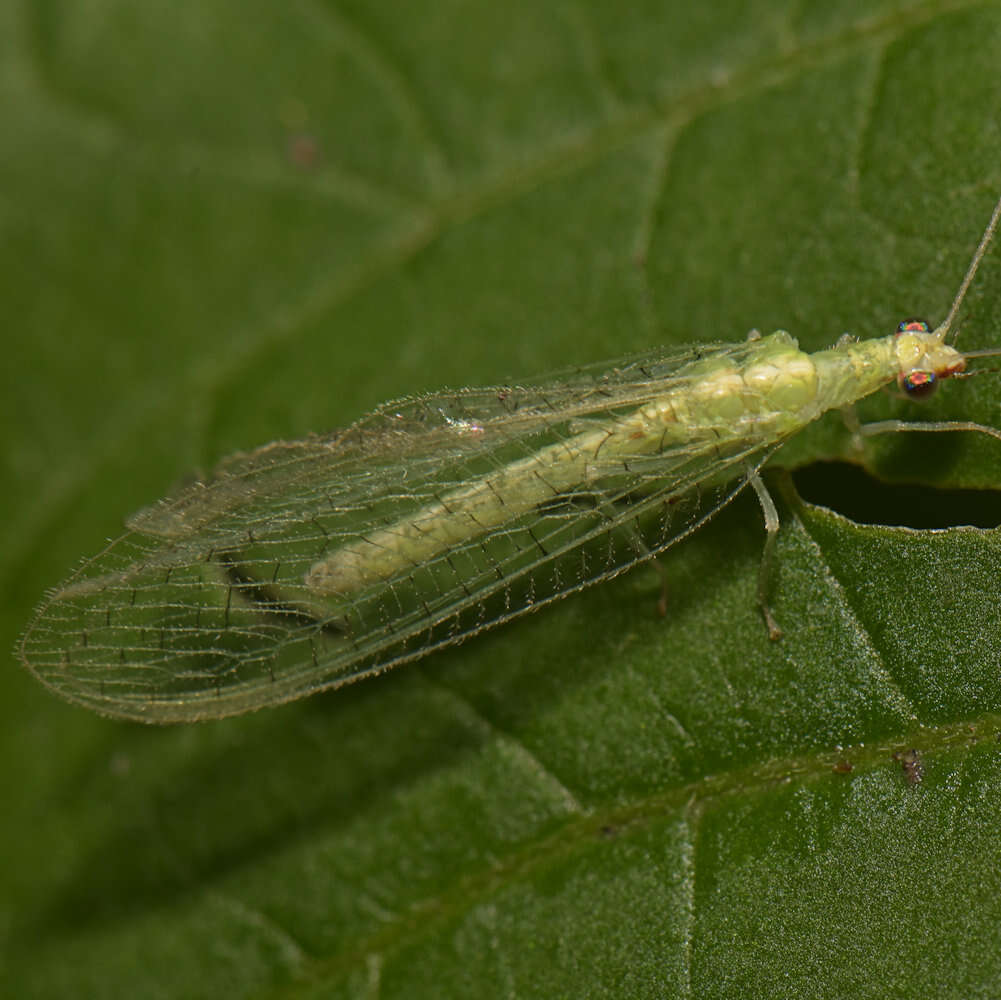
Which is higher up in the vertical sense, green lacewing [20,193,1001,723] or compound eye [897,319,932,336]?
compound eye [897,319,932,336]

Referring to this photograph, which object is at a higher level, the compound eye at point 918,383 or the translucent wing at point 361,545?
the compound eye at point 918,383

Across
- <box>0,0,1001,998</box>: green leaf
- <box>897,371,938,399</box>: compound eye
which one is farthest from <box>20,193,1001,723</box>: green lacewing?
<box>897,371,938,399</box>: compound eye

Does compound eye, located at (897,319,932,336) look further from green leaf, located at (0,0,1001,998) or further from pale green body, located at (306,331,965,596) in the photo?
pale green body, located at (306,331,965,596)

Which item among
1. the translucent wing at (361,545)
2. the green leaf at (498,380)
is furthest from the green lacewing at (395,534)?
the green leaf at (498,380)

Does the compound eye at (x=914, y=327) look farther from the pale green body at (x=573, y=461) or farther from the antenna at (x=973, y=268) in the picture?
the pale green body at (x=573, y=461)

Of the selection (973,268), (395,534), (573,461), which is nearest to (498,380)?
(573,461)

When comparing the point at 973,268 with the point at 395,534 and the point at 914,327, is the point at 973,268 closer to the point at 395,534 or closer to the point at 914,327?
the point at 914,327
